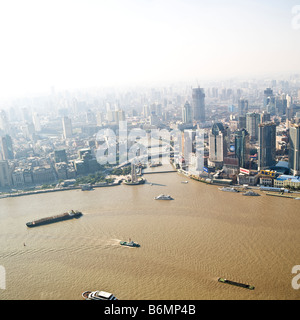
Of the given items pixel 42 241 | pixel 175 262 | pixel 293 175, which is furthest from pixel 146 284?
pixel 293 175

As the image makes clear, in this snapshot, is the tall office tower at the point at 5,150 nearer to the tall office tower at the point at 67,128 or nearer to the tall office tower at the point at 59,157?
the tall office tower at the point at 59,157

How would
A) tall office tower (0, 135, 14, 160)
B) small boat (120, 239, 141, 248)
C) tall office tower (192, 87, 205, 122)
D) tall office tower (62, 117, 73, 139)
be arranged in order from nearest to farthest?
A: 1. small boat (120, 239, 141, 248)
2. tall office tower (0, 135, 14, 160)
3. tall office tower (62, 117, 73, 139)
4. tall office tower (192, 87, 205, 122)

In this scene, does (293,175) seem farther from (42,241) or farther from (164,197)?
(42,241)

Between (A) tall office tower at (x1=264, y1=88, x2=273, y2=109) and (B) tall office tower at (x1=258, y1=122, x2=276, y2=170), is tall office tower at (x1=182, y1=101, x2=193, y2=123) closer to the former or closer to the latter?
(A) tall office tower at (x1=264, y1=88, x2=273, y2=109)

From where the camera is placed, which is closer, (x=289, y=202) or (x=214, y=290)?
(x=214, y=290)

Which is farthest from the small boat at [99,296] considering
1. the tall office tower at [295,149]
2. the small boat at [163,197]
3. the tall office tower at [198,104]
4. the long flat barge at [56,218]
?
the tall office tower at [198,104]

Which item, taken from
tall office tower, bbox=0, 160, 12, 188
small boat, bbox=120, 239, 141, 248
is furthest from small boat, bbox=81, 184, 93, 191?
small boat, bbox=120, 239, 141, 248
